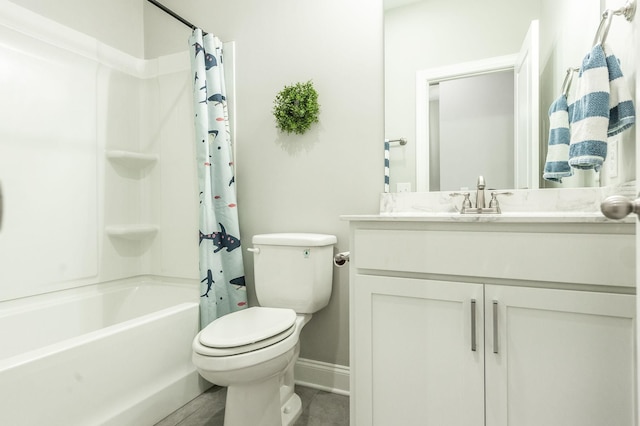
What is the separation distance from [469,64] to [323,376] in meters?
1.68

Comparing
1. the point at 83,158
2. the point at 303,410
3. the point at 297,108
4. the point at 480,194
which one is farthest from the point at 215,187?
the point at 480,194

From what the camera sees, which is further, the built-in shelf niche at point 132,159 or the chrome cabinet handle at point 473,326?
the built-in shelf niche at point 132,159

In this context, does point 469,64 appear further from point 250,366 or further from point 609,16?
point 250,366

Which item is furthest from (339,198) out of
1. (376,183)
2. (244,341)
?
(244,341)

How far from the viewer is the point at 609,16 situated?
3.46 feet

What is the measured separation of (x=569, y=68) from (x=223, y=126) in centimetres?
157

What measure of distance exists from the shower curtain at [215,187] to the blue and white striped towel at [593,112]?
1527 millimetres

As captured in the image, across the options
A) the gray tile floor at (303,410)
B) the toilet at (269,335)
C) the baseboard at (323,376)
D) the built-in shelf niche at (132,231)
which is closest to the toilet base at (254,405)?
the toilet at (269,335)

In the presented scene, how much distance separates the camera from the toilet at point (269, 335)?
4.00ft

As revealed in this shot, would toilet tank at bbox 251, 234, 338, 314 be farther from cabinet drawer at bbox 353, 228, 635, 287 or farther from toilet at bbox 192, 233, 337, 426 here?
cabinet drawer at bbox 353, 228, 635, 287

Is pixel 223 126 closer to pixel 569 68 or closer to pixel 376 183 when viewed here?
pixel 376 183

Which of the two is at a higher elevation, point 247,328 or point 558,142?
point 558,142

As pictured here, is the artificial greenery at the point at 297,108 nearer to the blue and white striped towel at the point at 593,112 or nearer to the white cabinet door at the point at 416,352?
the white cabinet door at the point at 416,352

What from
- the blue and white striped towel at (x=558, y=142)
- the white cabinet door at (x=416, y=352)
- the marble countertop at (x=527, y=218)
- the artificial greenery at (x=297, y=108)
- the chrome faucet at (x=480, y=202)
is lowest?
the white cabinet door at (x=416, y=352)
